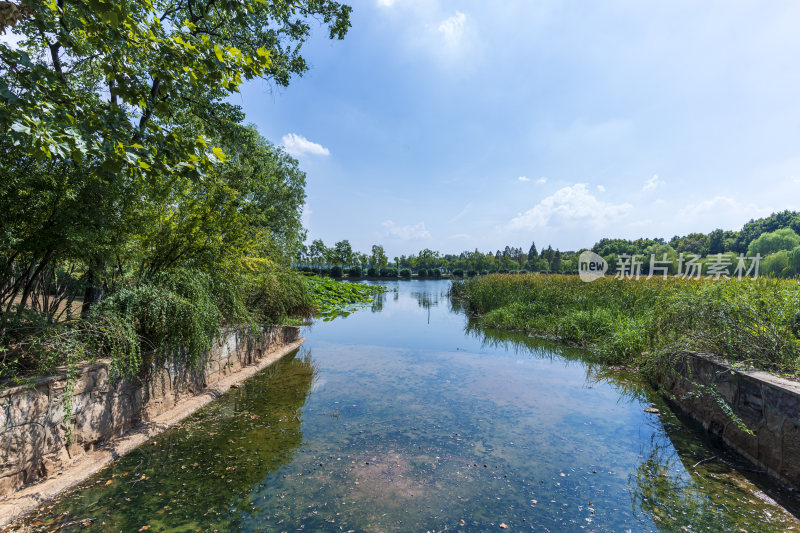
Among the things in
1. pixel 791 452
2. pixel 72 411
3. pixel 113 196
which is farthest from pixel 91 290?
pixel 791 452

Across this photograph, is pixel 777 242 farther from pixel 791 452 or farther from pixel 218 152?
pixel 218 152

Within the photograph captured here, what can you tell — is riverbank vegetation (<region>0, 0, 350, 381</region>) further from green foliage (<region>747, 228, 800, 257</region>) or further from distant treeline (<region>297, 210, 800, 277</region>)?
green foliage (<region>747, 228, 800, 257</region>)

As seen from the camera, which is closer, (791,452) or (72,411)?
(72,411)

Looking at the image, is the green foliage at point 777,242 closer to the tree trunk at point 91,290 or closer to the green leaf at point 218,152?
the green leaf at point 218,152

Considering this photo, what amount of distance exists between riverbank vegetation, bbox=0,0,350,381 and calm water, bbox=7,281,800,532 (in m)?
1.15

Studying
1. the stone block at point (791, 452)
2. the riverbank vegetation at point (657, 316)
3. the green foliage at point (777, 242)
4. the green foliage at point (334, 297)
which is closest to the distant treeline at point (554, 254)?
the green foliage at point (777, 242)

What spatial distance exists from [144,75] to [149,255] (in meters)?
2.54

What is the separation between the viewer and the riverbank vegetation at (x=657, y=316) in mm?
4633

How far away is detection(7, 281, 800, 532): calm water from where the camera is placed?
2803mm

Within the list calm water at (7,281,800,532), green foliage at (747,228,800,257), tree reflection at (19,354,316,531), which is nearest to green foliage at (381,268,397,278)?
calm water at (7,281,800,532)

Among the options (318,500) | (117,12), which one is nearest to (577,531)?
(318,500)

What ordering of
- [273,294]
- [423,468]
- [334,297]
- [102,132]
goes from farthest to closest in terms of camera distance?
1. [334,297]
2. [273,294]
3. [423,468]
4. [102,132]

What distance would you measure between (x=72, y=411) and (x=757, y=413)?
21.6 ft

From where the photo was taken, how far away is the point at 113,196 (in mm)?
3795
